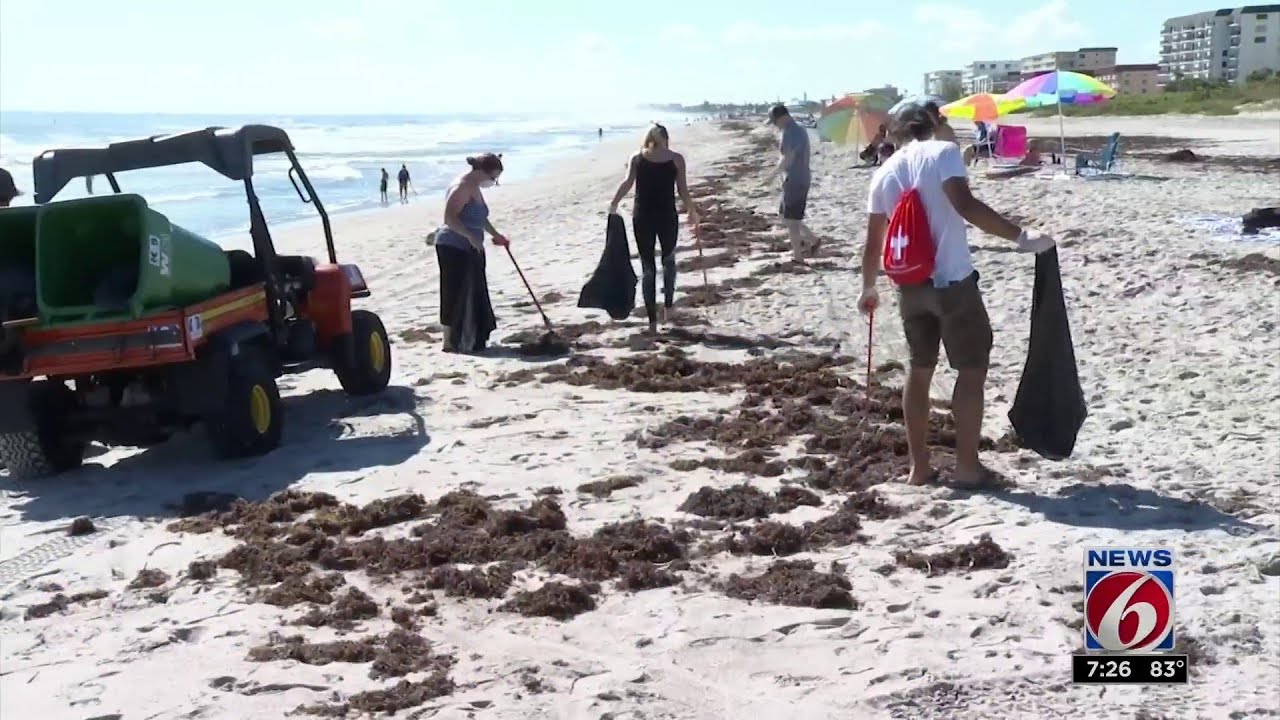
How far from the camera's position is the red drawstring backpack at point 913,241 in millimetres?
5242

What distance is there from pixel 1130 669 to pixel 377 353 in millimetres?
5953

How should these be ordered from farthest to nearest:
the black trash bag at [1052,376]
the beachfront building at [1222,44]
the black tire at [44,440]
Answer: the beachfront building at [1222,44]
the black tire at [44,440]
the black trash bag at [1052,376]

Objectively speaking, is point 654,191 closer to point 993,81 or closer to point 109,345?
point 109,345

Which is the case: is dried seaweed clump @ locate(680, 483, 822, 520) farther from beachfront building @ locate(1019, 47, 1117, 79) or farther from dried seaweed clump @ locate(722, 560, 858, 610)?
beachfront building @ locate(1019, 47, 1117, 79)

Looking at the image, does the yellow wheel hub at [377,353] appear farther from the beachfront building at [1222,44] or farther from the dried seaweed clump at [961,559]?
the beachfront building at [1222,44]

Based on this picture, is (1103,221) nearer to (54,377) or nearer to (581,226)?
(581,226)

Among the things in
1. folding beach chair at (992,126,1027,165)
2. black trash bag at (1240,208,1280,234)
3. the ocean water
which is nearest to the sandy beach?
black trash bag at (1240,208,1280,234)

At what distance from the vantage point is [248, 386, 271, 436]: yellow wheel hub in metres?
6.84

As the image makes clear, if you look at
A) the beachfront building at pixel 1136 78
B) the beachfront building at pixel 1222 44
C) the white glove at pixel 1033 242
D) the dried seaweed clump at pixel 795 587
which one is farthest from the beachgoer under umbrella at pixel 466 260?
the beachfront building at pixel 1222 44

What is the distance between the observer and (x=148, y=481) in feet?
21.8

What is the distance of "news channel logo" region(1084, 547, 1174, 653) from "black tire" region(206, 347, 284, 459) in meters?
4.82

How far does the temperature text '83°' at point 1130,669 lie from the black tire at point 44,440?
17.7 feet

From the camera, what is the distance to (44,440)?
6.72 meters

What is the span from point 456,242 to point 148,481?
3.38 meters
